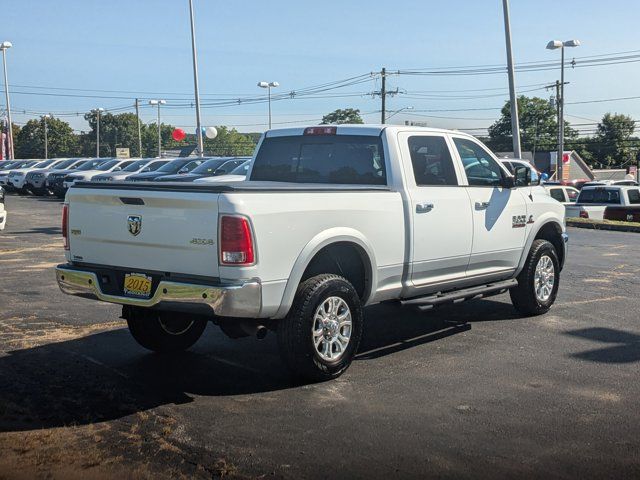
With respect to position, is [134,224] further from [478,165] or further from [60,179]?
[60,179]

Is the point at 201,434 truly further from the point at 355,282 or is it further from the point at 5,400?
the point at 355,282

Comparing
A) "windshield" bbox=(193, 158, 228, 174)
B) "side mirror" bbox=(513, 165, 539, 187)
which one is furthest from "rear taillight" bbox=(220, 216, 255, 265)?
"windshield" bbox=(193, 158, 228, 174)

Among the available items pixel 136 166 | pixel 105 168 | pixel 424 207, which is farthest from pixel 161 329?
pixel 105 168

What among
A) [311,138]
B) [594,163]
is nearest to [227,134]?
[594,163]

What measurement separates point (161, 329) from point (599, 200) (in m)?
20.3

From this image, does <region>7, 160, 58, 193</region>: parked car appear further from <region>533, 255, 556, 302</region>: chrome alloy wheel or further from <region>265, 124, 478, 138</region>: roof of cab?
<region>533, 255, 556, 302</region>: chrome alloy wheel

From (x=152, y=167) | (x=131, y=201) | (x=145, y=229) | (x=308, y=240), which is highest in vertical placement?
(x=152, y=167)

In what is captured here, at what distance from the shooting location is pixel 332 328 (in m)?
6.18

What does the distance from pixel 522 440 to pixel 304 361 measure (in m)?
1.77

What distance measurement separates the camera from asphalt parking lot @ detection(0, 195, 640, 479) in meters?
4.51

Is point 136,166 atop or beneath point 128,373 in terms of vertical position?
atop

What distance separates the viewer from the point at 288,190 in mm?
5875

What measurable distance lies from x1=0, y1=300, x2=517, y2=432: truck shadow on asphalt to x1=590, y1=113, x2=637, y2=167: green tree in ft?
372

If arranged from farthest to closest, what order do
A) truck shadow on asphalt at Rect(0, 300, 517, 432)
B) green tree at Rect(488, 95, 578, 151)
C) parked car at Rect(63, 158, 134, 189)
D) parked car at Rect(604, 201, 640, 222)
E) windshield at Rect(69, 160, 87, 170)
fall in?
green tree at Rect(488, 95, 578, 151)
windshield at Rect(69, 160, 87, 170)
parked car at Rect(63, 158, 134, 189)
parked car at Rect(604, 201, 640, 222)
truck shadow on asphalt at Rect(0, 300, 517, 432)
